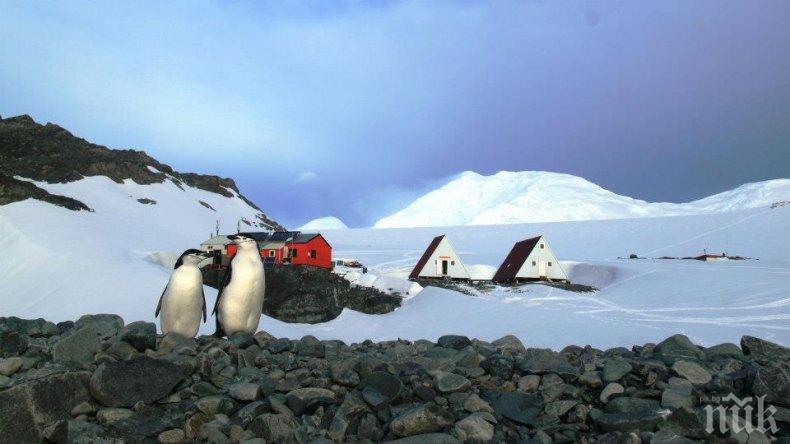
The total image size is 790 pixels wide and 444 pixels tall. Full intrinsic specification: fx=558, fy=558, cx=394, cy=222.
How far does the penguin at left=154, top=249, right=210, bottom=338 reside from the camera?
8.64 metres

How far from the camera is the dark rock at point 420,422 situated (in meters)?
4.28

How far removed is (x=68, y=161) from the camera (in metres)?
Answer: 56.7

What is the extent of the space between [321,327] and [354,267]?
2174 centimetres

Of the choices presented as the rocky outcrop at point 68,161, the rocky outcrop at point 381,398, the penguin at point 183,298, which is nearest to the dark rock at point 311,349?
the rocky outcrop at point 381,398

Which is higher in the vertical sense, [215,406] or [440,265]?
[440,265]

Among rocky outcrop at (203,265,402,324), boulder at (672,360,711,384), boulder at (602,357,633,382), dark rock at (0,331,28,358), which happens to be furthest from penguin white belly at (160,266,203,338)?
rocky outcrop at (203,265,402,324)

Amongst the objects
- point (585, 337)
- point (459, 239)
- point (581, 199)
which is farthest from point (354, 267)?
point (581, 199)

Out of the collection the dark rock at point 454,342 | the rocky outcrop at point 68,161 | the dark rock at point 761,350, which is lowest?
the dark rock at point 454,342

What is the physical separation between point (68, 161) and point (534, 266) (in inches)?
1881

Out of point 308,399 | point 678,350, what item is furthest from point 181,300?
point 678,350

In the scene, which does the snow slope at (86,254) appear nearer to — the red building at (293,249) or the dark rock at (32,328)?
the red building at (293,249)

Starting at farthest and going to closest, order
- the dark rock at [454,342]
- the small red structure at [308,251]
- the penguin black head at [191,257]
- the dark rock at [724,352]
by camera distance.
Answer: the small red structure at [308,251], the penguin black head at [191,257], the dark rock at [454,342], the dark rock at [724,352]

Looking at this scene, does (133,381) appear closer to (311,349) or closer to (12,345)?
(311,349)

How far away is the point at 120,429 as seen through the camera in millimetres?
4672
